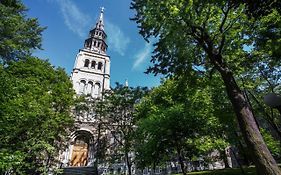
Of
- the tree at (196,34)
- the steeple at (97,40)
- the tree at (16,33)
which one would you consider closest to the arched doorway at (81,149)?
the tree at (16,33)

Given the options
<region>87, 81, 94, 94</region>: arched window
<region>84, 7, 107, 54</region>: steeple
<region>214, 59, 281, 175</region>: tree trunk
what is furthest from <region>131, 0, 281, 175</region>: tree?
<region>84, 7, 107, 54</region>: steeple

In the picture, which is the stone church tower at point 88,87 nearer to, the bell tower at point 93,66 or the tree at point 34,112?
the bell tower at point 93,66

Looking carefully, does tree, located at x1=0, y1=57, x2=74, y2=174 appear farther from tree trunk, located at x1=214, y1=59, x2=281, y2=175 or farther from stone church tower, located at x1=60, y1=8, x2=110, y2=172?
tree trunk, located at x1=214, y1=59, x2=281, y2=175

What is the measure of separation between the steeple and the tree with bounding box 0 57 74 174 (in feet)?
58.8

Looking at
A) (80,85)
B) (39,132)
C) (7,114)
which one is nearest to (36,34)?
(39,132)

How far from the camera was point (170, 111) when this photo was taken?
1273 cm

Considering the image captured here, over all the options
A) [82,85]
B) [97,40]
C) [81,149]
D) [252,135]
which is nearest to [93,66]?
[82,85]

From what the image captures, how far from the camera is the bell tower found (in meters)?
31.3

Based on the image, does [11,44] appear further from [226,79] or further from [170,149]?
[226,79]

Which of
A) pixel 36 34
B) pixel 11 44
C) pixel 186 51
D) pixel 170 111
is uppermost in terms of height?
pixel 36 34

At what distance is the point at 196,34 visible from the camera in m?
8.74

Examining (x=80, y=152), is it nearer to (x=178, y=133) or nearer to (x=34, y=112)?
(x=34, y=112)

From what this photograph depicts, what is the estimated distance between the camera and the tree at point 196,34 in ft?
24.1

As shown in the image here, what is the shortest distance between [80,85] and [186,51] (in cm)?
2577
